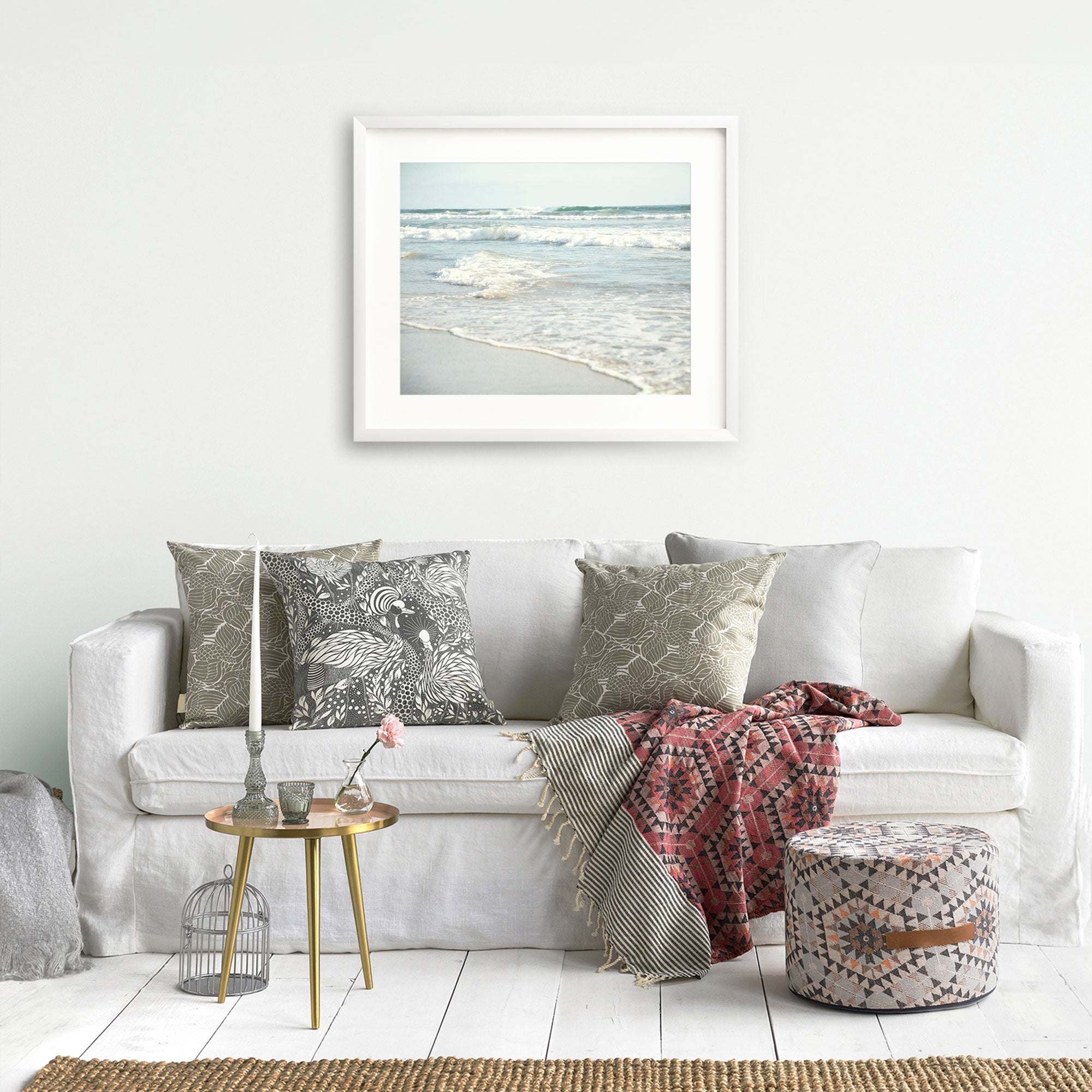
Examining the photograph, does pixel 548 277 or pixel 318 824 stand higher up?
pixel 548 277

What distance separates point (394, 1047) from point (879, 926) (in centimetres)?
88

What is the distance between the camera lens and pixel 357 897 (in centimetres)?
231

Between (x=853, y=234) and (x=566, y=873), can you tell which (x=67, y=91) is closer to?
(x=853, y=234)

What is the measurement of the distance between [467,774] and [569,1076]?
752 mm

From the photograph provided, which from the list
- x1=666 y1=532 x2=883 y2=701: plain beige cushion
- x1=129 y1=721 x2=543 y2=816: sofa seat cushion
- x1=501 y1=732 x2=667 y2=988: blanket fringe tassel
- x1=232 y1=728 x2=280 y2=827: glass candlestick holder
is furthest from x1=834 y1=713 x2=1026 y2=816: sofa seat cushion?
x1=232 y1=728 x2=280 y2=827: glass candlestick holder

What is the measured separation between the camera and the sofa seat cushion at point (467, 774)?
2.60 metres

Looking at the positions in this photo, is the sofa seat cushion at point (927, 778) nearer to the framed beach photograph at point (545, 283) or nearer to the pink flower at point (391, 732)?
the pink flower at point (391, 732)

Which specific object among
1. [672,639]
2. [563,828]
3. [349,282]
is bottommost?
[563,828]

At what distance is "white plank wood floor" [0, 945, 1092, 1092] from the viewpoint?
211cm

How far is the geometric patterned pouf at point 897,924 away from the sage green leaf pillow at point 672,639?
1.94 feet

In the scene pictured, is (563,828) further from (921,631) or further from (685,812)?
(921,631)

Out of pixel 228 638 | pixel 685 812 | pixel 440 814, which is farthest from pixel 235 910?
pixel 685 812

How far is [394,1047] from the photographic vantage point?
212 cm

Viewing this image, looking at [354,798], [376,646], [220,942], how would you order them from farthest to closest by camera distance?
[376,646], [220,942], [354,798]
